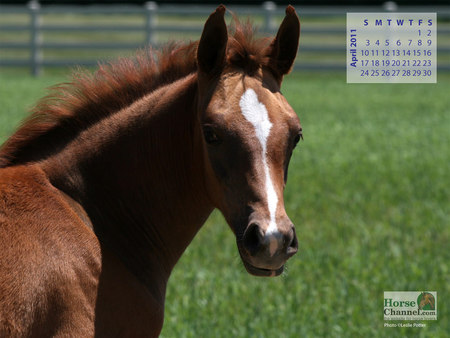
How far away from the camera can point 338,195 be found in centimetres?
789

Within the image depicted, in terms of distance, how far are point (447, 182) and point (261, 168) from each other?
6342 mm

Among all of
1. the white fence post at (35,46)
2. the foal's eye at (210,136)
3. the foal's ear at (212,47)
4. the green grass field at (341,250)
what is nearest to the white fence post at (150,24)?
the white fence post at (35,46)

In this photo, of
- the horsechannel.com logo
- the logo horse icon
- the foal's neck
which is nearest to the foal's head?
the foal's neck

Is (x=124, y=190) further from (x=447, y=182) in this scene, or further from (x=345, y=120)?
(x=345, y=120)

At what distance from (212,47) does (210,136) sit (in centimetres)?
42

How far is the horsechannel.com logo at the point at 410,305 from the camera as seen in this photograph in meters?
4.67

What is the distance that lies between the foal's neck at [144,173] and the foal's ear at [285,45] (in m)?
0.38

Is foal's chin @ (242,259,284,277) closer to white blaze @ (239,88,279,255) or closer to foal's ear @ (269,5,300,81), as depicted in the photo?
white blaze @ (239,88,279,255)

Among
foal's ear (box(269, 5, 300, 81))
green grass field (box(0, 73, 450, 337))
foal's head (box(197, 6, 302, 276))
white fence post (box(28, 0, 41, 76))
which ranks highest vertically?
foal's ear (box(269, 5, 300, 81))

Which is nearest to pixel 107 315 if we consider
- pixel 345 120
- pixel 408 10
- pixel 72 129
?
pixel 72 129

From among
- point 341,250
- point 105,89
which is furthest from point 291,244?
point 341,250
